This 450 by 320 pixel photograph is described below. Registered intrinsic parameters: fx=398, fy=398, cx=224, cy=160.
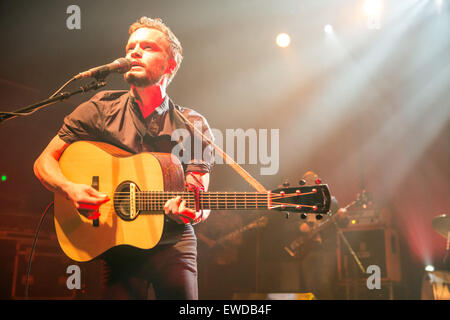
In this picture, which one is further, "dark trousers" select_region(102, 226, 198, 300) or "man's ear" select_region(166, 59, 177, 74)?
"man's ear" select_region(166, 59, 177, 74)

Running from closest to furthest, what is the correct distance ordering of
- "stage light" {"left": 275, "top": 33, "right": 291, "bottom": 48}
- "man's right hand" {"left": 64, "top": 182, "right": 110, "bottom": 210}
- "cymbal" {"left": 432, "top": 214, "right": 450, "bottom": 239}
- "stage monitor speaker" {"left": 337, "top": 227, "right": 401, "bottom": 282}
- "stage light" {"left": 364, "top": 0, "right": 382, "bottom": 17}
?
"man's right hand" {"left": 64, "top": 182, "right": 110, "bottom": 210} → "cymbal" {"left": 432, "top": 214, "right": 450, "bottom": 239} → "stage light" {"left": 364, "top": 0, "right": 382, "bottom": 17} → "stage light" {"left": 275, "top": 33, "right": 291, "bottom": 48} → "stage monitor speaker" {"left": 337, "top": 227, "right": 401, "bottom": 282}

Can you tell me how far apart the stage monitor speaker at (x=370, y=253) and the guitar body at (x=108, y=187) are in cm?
410

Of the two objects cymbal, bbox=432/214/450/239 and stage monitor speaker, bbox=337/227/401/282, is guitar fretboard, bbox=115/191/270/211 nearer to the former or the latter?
cymbal, bbox=432/214/450/239

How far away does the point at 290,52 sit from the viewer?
222 inches

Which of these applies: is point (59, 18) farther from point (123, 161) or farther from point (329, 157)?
point (329, 157)

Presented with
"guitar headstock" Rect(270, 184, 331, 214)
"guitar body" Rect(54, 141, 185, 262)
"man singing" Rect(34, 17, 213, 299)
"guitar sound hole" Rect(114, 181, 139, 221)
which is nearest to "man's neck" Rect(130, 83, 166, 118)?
"man singing" Rect(34, 17, 213, 299)

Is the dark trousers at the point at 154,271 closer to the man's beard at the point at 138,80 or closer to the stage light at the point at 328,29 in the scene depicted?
the man's beard at the point at 138,80

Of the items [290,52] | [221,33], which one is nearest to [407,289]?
[290,52]

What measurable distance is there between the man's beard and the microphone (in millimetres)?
158

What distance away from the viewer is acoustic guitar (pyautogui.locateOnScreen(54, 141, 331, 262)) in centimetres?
246

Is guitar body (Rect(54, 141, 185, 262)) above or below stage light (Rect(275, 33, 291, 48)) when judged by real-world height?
below

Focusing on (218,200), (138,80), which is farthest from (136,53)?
(218,200)

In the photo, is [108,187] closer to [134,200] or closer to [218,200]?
[134,200]
